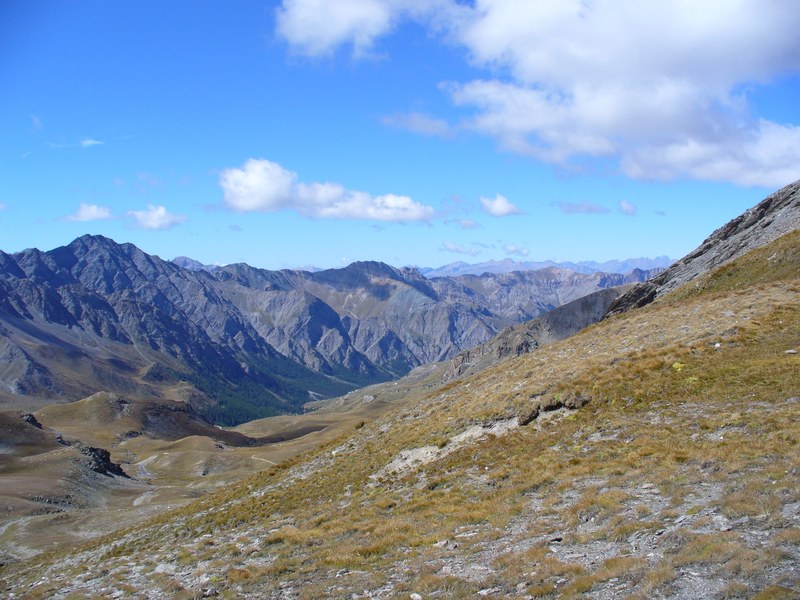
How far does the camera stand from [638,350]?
105 ft

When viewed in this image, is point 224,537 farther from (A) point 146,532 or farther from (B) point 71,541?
(B) point 71,541

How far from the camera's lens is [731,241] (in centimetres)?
5866

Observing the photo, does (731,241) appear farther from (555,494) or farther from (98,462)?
(98,462)

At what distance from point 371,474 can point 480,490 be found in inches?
352

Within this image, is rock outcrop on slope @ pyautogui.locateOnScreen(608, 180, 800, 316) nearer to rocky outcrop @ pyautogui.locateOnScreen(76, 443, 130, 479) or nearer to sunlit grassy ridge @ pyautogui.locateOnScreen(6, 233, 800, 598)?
sunlit grassy ridge @ pyautogui.locateOnScreen(6, 233, 800, 598)

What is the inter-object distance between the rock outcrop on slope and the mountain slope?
48.4 feet

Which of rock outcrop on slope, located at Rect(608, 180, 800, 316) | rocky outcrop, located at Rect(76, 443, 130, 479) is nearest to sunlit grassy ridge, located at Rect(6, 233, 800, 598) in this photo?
rock outcrop on slope, located at Rect(608, 180, 800, 316)

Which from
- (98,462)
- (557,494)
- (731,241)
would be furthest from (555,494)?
(98,462)

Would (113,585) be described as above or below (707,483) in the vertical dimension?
below

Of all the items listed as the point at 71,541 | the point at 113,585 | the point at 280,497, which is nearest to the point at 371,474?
the point at 280,497

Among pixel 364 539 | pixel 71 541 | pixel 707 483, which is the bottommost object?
pixel 71 541

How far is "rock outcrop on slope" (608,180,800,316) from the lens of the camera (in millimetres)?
53812

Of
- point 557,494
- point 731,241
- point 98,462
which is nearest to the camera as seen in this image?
point 557,494

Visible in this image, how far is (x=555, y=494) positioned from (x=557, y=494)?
0.07m
